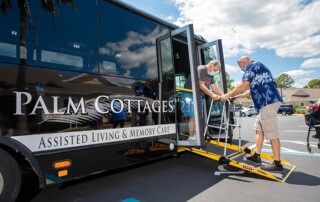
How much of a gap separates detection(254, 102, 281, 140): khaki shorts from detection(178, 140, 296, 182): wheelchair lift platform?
23.4 inches

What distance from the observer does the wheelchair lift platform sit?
3546 millimetres

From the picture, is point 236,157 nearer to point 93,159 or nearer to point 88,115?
point 93,159

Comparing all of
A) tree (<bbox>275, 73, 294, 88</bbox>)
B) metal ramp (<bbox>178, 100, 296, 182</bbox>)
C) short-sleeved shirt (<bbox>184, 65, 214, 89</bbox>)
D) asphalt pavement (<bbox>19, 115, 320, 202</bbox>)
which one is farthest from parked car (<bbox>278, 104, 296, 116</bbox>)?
tree (<bbox>275, 73, 294, 88</bbox>)

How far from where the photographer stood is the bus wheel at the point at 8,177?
2.21 meters

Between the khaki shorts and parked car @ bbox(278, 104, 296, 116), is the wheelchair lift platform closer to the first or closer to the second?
the khaki shorts

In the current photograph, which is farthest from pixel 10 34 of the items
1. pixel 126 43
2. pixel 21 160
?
pixel 126 43

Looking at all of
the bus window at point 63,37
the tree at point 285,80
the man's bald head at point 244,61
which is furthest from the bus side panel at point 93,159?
the tree at point 285,80

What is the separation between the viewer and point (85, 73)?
9.07 ft

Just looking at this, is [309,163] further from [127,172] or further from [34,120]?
[34,120]

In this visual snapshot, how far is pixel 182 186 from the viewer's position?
3357 millimetres

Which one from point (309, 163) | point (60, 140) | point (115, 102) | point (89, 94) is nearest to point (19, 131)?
point (60, 140)

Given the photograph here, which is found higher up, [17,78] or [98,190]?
[17,78]

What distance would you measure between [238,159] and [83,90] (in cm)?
298

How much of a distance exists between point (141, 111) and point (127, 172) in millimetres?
1389
